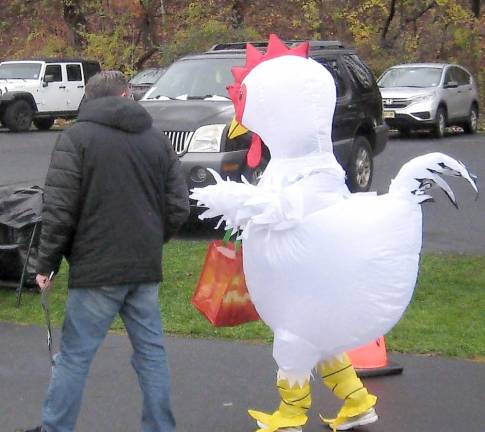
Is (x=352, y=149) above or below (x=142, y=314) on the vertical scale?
below

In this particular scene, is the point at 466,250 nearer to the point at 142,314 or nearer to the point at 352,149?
the point at 352,149

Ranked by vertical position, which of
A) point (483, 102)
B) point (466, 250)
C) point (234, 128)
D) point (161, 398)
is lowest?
point (483, 102)

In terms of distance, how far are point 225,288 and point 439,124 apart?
1718 centimetres

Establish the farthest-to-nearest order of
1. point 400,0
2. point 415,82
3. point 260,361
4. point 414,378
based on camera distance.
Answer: point 400,0 < point 415,82 < point 260,361 < point 414,378

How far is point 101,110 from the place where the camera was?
4.26m

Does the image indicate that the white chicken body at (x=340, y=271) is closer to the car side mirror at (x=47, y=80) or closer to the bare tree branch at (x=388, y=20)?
the car side mirror at (x=47, y=80)

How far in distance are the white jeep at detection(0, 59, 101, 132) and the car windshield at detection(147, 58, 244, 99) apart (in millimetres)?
13246

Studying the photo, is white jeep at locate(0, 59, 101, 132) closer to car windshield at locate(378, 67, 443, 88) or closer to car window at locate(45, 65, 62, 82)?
car window at locate(45, 65, 62, 82)

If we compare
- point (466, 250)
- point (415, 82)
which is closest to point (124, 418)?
point (466, 250)

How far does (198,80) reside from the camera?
11055 millimetres

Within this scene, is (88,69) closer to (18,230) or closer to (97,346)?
(18,230)

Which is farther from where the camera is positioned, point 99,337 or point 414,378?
point 414,378

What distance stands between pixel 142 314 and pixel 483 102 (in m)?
24.2

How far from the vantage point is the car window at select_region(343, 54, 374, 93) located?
40.3 ft
